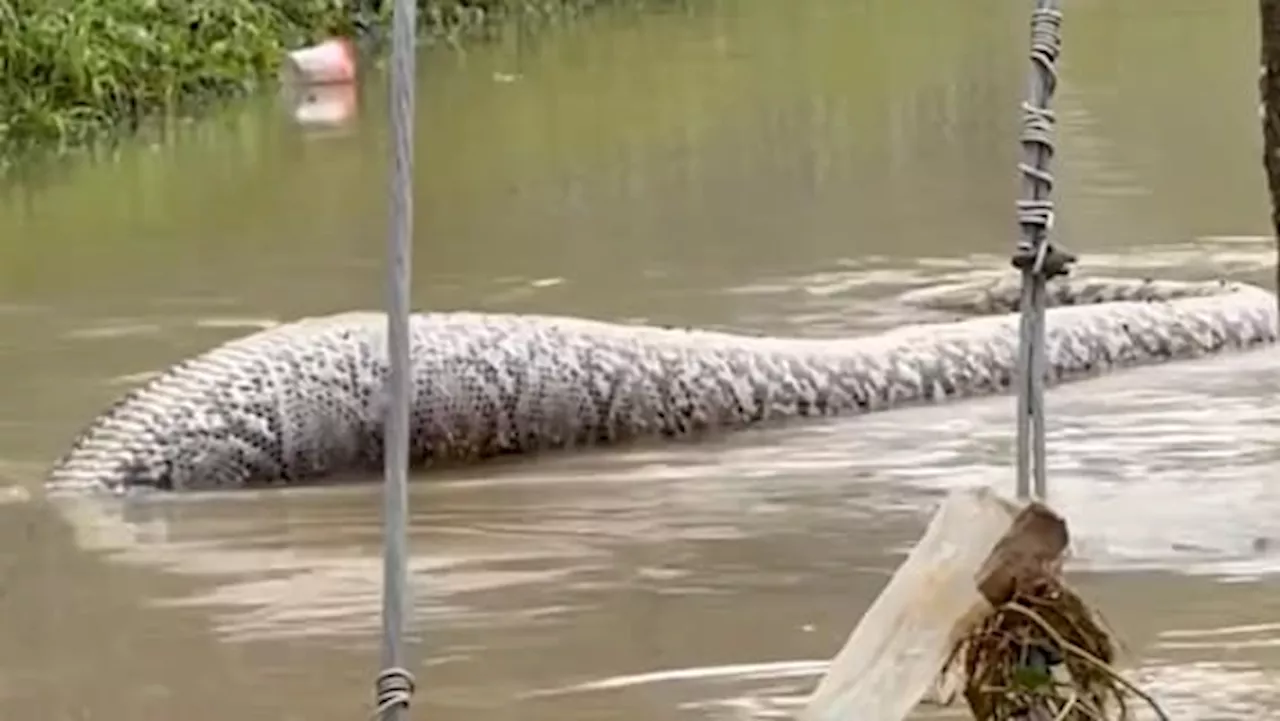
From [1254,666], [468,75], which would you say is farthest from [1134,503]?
[468,75]

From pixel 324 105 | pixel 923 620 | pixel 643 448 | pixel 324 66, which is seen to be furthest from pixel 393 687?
pixel 324 66

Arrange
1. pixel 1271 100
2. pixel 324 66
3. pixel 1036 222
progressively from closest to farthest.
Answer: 1. pixel 1036 222
2. pixel 1271 100
3. pixel 324 66

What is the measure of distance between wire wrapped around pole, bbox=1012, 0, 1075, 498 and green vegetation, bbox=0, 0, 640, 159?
1016cm

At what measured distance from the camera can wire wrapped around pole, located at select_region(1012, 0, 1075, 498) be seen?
2240mm

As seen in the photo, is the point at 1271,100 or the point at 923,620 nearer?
the point at 923,620

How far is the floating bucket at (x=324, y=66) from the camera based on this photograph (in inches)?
572

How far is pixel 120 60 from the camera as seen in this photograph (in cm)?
1366

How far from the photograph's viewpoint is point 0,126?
40.6 ft

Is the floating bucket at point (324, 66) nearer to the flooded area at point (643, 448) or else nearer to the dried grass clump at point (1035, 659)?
the flooded area at point (643, 448)

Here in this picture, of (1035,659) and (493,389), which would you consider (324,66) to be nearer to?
(493,389)

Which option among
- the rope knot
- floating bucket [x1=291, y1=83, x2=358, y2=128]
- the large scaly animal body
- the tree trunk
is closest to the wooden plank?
the rope knot

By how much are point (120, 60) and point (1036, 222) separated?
38.6ft

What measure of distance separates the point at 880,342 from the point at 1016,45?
10.0 m

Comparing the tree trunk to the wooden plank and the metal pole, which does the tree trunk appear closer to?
the wooden plank
